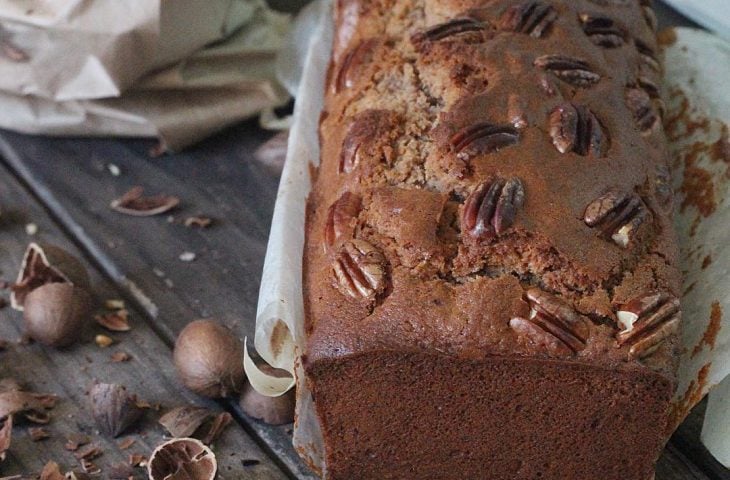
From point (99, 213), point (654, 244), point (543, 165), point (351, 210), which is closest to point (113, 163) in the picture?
point (99, 213)

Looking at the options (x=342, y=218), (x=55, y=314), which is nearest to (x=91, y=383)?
→ (x=55, y=314)

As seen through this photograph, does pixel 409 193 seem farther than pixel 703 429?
No

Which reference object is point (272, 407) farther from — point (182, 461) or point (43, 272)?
point (43, 272)

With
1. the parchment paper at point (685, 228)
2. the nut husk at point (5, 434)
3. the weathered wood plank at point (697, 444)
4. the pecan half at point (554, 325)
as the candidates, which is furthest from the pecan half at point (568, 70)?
the nut husk at point (5, 434)

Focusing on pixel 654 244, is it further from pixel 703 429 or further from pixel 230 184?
pixel 230 184

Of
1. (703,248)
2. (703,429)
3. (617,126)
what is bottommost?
(703,429)

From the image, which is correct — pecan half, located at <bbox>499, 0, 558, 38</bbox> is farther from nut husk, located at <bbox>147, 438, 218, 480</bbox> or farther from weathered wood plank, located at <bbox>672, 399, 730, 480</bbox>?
nut husk, located at <bbox>147, 438, 218, 480</bbox>
